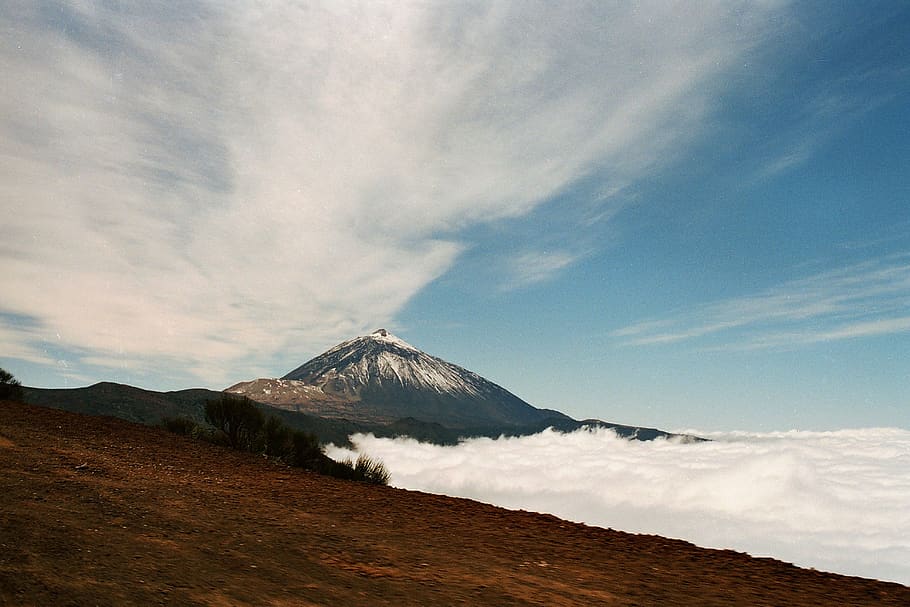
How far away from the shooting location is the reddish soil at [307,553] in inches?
190

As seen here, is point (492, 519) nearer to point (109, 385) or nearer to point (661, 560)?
point (661, 560)

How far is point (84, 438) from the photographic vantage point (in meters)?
13.4

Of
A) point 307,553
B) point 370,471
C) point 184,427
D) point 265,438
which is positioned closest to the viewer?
point 307,553

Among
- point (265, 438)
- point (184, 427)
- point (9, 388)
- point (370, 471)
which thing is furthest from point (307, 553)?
point (9, 388)

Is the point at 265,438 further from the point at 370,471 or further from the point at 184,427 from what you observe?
the point at 370,471

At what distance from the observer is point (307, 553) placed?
6492 millimetres

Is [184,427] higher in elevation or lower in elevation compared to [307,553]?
higher

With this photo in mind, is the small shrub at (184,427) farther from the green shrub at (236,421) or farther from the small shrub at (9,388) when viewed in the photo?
the small shrub at (9,388)

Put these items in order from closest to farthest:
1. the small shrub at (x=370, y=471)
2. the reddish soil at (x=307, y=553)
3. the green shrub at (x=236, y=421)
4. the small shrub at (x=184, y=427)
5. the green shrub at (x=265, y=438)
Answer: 1. the reddish soil at (x=307, y=553)
2. the small shrub at (x=370, y=471)
3. the green shrub at (x=265, y=438)
4. the green shrub at (x=236, y=421)
5. the small shrub at (x=184, y=427)

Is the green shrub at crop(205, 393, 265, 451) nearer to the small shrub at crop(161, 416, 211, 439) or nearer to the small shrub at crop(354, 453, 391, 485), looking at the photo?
Answer: the small shrub at crop(161, 416, 211, 439)

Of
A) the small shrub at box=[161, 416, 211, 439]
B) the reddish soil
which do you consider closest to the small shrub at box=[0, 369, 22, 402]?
the small shrub at box=[161, 416, 211, 439]

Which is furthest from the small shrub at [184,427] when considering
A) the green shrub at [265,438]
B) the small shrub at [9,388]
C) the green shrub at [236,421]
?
the small shrub at [9,388]

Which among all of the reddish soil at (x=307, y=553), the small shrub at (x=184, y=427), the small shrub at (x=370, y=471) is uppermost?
the small shrub at (x=184, y=427)

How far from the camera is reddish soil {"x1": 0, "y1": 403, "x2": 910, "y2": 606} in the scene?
4832 millimetres
